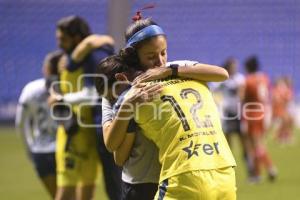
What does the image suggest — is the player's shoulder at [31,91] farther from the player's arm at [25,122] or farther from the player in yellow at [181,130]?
the player in yellow at [181,130]

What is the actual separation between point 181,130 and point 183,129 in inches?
0.4

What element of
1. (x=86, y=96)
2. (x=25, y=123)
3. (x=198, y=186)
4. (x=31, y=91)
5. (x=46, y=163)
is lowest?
(x=46, y=163)

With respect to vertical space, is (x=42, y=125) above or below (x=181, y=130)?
below

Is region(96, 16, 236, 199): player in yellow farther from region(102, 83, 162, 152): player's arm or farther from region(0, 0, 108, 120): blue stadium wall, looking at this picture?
region(0, 0, 108, 120): blue stadium wall

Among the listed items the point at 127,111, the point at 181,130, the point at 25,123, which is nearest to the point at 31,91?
the point at 25,123

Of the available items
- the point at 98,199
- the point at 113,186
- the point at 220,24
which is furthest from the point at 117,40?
the point at 98,199

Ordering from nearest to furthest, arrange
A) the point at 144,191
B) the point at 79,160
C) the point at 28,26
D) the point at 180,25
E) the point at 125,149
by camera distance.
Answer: the point at 125,149 < the point at 144,191 < the point at 79,160 < the point at 180,25 < the point at 28,26

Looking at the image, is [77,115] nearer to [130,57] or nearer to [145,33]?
[130,57]

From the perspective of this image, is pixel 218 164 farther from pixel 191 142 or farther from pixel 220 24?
pixel 220 24

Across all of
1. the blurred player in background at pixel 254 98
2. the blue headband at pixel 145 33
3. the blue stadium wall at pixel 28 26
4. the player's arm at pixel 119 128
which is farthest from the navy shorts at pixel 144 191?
the blurred player in background at pixel 254 98

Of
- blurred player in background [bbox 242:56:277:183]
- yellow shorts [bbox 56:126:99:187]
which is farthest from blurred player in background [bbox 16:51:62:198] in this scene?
blurred player in background [bbox 242:56:277:183]

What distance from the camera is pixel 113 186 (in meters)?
6.47

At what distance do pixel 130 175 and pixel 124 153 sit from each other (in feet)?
0.70

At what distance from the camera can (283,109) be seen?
2484 centimetres
